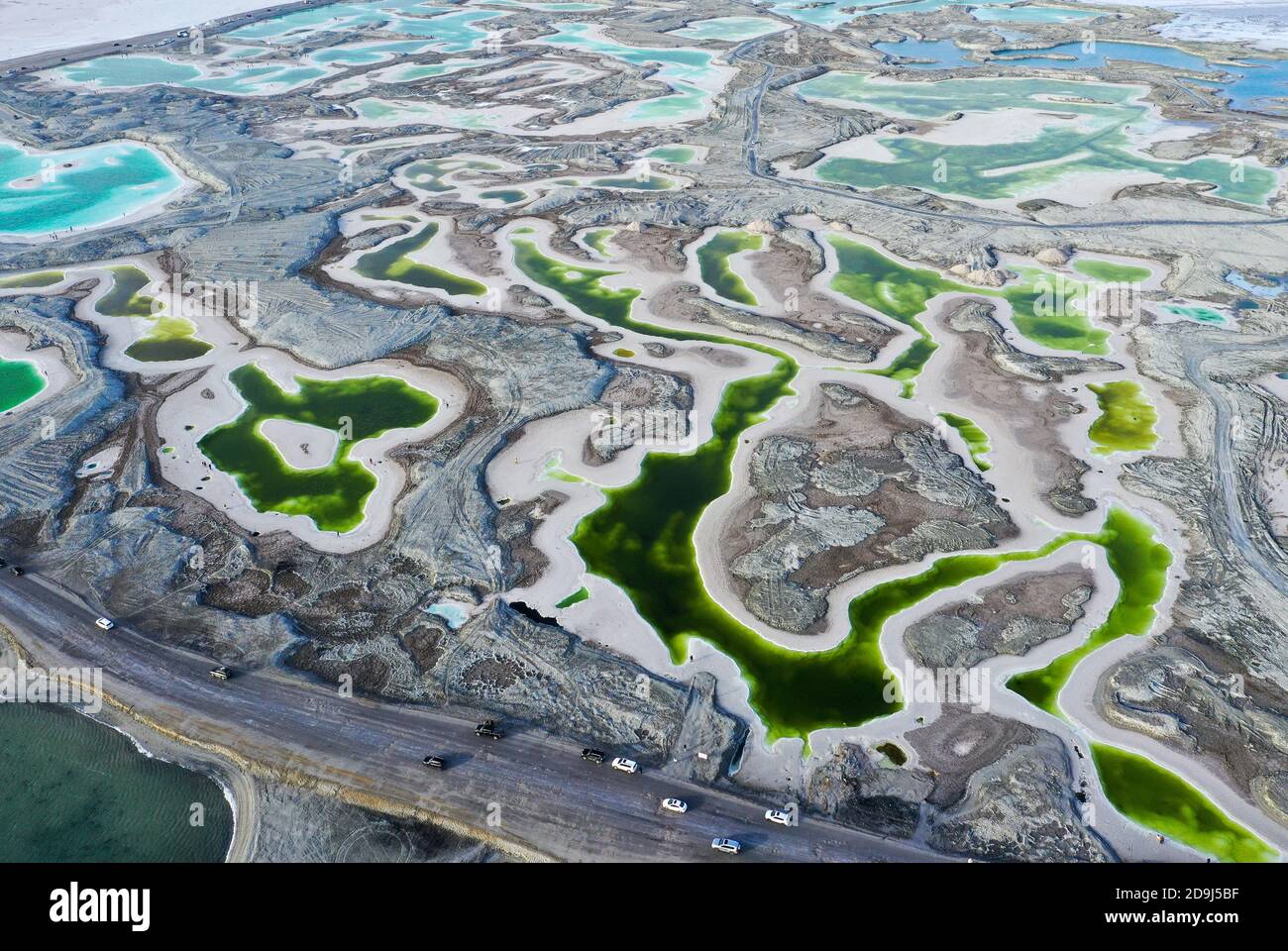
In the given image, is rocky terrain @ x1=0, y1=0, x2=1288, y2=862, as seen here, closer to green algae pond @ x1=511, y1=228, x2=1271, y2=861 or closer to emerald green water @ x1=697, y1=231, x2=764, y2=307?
green algae pond @ x1=511, y1=228, x2=1271, y2=861

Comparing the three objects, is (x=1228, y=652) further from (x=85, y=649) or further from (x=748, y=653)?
(x=85, y=649)

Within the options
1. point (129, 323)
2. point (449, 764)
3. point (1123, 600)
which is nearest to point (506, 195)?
point (129, 323)

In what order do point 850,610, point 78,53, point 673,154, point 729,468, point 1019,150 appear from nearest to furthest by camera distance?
1. point 850,610
2. point 729,468
3. point 1019,150
4. point 673,154
5. point 78,53

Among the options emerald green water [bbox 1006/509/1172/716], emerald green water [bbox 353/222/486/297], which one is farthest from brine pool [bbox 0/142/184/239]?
emerald green water [bbox 1006/509/1172/716]

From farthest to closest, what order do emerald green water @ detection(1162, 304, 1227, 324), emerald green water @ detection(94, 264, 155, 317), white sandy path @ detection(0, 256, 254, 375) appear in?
emerald green water @ detection(94, 264, 155, 317), emerald green water @ detection(1162, 304, 1227, 324), white sandy path @ detection(0, 256, 254, 375)

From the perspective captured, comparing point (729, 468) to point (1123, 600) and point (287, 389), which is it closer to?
point (1123, 600)

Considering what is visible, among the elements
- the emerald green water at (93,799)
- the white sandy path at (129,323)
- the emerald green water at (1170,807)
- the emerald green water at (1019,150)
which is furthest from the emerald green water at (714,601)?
the emerald green water at (1019,150)
